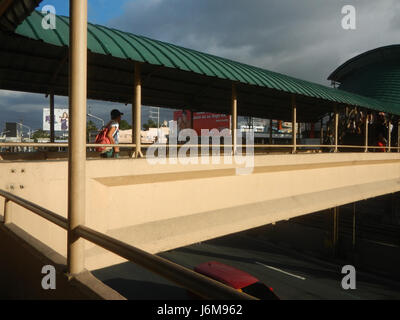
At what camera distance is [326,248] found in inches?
942

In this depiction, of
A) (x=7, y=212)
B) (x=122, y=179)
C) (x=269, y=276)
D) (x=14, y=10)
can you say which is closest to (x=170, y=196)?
(x=122, y=179)

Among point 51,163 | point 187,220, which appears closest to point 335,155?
point 187,220

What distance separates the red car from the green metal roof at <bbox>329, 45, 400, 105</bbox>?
27.3 metres

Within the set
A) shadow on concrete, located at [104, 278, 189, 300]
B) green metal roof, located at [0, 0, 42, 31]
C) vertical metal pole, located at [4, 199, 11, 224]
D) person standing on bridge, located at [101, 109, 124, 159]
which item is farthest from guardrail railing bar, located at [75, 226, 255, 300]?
shadow on concrete, located at [104, 278, 189, 300]

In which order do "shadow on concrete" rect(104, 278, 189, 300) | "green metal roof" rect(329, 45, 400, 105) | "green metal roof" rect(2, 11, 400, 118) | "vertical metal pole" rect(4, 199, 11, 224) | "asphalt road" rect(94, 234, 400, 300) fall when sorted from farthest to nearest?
1. "green metal roof" rect(329, 45, 400, 105)
2. "asphalt road" rect(94, 234, 400, 300)
3. "shadow on concrete" rect(104, 278, 189, 300)
4. "green metal roof" rect(2, 11, 400, 118)
5. "vertical metal pole" rect(4, 199, 11, 224)

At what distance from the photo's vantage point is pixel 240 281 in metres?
12.5

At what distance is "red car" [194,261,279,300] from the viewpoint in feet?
39.3

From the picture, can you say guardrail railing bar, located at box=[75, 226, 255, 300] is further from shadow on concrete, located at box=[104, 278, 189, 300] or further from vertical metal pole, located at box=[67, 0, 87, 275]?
shadow on concrete, located at box=[104, 278, 189, 300]

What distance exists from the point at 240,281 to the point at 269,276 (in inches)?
301

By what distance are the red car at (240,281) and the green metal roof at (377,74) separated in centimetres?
2728

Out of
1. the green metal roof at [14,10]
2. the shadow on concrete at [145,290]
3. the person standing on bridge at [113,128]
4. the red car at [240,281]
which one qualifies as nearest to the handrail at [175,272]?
the green metal roof at [14,10]

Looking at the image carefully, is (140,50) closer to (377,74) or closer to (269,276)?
(269,276)

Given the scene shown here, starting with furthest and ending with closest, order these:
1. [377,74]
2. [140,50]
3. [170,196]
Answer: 1. [377,74]
2. [170,196]
3. [140,50]
